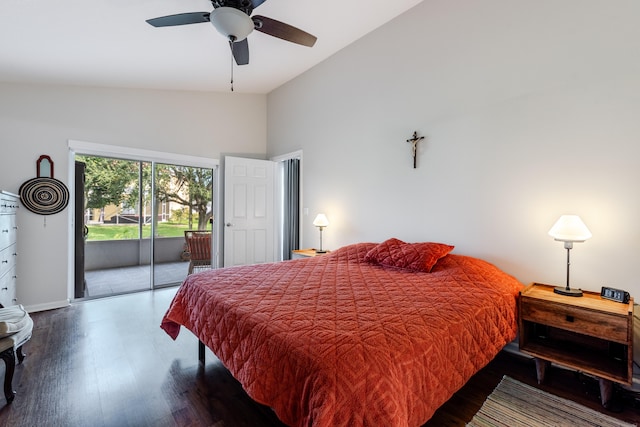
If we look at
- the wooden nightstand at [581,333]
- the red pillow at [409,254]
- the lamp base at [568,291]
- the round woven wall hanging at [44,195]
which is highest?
the round woven wall hanging at [44,195]

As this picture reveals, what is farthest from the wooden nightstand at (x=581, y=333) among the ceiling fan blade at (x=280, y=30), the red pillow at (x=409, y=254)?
the ceiling fan blade at (x=280, y=30)

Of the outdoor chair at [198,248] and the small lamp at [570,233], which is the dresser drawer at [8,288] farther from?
the small lamp at [570,233]

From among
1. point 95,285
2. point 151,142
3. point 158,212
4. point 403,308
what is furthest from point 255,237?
point 403,308

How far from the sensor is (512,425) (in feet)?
5.18

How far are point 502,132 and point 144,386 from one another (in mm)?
3271

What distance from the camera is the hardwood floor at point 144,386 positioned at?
162cm

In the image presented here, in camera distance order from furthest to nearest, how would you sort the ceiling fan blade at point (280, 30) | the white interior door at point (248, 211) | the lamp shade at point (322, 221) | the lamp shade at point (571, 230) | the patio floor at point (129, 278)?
the white interior door at point (248, 211)
the patio floor at point (129, 278)
the lamp shade at point (322, 221)
the ceiling fan blade at point (280, 30)
the lamp shade at point (571, 230)

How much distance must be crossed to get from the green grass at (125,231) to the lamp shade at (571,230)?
5091 mm

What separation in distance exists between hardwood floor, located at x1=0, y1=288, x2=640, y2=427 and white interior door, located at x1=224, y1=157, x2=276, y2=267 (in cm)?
207

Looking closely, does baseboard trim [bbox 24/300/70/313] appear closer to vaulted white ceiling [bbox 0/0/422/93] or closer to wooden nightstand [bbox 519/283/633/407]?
vaulted white ceiling [bbox 0/0/422/93]

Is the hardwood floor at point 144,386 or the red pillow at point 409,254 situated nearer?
the hardwood floor at point 144,386

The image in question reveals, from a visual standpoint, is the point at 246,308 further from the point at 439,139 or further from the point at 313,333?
the point at 439,139

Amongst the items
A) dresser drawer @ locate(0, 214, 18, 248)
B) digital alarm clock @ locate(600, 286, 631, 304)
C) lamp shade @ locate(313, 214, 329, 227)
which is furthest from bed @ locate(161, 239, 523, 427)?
dresser drawer @ locate(0, 214, 18, 248)

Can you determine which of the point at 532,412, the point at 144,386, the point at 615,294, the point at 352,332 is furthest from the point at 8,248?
the point at 615,294
